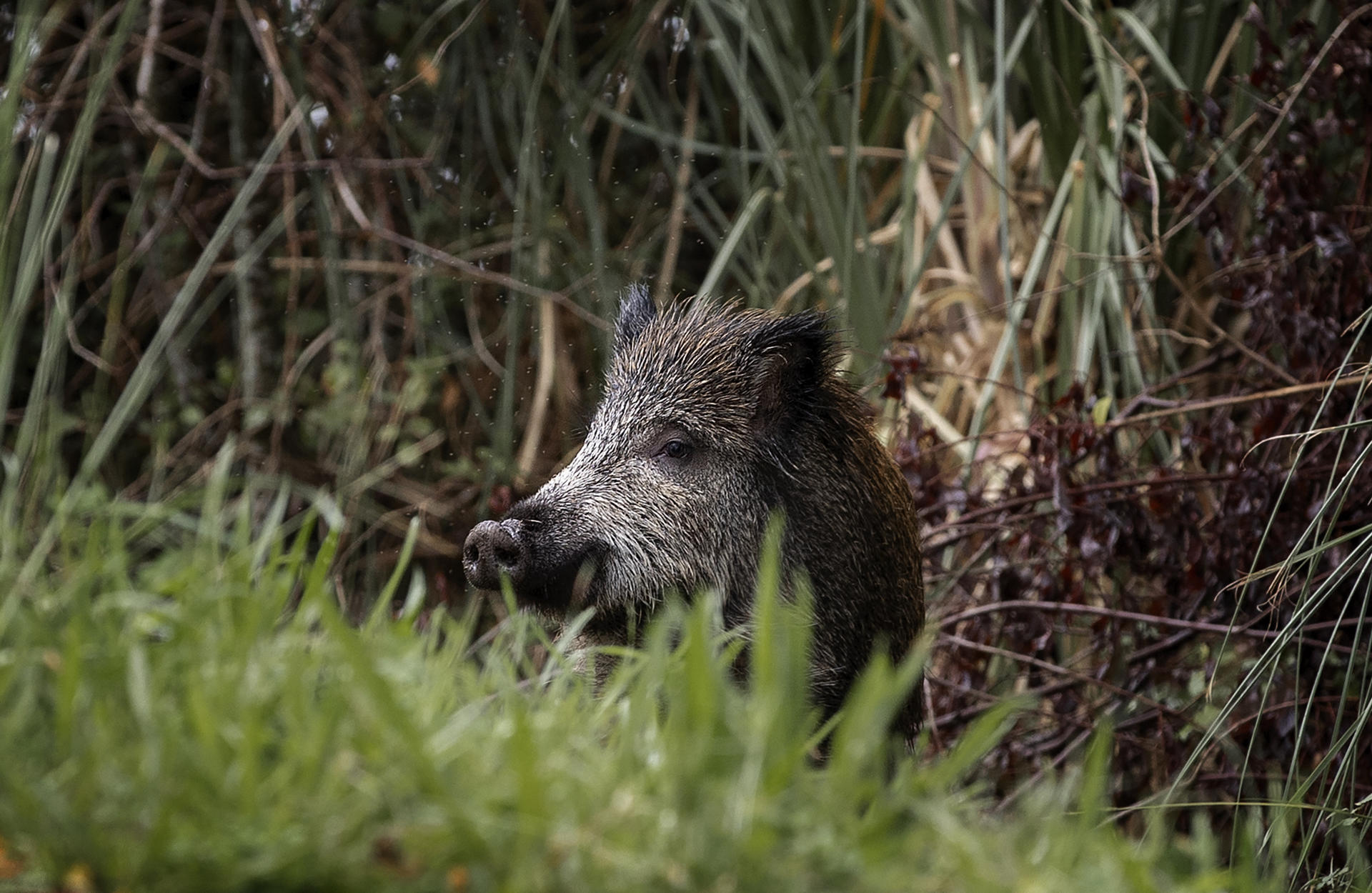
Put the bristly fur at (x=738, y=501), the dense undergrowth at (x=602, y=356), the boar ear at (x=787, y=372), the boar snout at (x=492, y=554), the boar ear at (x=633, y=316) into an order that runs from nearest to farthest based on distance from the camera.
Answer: the dense undergrowth at (x=602, y=356), the boar snout at (x=492, y=554), the bristly fur at (x=738, y=501), the boar ear at (x=787, y=372), the boar ear at (x=633, y=316)

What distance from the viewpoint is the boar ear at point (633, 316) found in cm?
344

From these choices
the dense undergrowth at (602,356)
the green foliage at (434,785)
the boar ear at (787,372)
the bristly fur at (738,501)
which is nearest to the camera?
the green foliage at (434,785)

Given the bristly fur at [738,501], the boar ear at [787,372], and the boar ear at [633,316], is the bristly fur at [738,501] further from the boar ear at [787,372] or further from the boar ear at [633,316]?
the boar ear at [633,316]

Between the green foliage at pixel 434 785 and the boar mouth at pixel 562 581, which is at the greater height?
the green foliage at pixel 434 785

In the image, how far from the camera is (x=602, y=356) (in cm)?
588

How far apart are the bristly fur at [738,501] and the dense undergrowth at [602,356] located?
0.44 meters

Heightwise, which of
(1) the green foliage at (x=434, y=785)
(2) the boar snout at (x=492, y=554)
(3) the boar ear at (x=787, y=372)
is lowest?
(2) the boar snout at (x=492, y=554)

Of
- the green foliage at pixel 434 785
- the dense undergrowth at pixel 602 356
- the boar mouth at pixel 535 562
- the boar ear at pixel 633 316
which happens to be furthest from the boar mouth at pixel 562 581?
the green foliage at pixel 434 785

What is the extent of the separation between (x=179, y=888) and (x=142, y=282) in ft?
17.3

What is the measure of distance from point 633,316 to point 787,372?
49cm

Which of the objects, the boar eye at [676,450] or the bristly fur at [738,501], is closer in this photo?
the bristly fur at [738,501]

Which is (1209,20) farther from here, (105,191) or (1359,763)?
(105,191)

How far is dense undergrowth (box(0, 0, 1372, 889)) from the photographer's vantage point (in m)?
1.23

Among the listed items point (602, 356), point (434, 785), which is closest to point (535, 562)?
point (434, 785)
